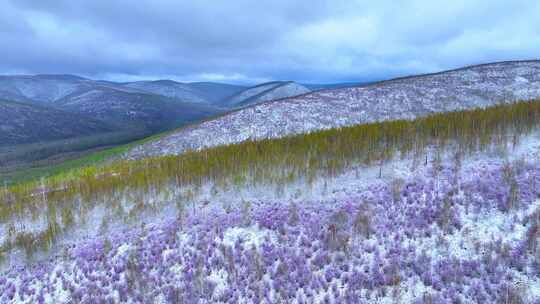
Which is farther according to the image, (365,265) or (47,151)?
(47,151)

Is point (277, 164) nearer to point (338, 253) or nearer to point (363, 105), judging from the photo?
point (338, 253)

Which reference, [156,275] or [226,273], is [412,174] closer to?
[226,273]

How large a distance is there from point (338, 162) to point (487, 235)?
10.6 ft

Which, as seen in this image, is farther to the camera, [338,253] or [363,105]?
[363,105]

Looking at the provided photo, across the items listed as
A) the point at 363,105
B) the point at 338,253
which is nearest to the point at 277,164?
the point at 338,253

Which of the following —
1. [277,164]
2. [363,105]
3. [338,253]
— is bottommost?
[338,253]

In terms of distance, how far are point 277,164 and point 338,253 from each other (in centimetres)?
330

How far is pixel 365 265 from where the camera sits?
15.1 ft

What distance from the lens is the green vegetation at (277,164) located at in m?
7.27

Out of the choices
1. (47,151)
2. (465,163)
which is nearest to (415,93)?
(465,163)

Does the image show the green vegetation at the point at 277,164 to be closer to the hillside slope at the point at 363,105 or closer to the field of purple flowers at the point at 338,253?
the field of purple flowers at the point at 338,253

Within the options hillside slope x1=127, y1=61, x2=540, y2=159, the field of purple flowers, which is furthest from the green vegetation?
hillside slope x1=127, y1=61, x2=540, y2=159

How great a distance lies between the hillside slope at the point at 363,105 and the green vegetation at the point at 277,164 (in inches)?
414

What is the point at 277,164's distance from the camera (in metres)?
7.82
